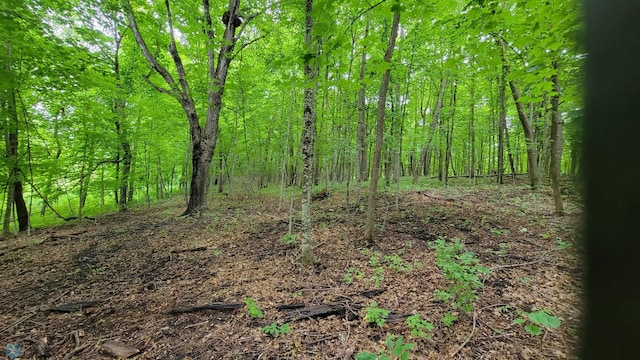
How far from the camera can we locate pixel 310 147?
4.77 m

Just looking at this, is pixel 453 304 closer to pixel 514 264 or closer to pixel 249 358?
pixel 514 264

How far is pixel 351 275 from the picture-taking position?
4.54 m

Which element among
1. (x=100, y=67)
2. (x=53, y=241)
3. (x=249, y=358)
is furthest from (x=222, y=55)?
(x=249, y=358)

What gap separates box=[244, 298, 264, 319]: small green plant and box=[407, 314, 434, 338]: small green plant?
6.58 ft

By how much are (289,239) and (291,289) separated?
2264mm

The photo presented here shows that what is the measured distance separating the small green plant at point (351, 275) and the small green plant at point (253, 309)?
4.73ft

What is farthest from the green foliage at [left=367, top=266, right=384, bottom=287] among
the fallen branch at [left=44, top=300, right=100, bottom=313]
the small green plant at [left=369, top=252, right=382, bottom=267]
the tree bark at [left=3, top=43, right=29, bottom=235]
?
the tree bark at [left=3, top=43, right=29, bottom=235]

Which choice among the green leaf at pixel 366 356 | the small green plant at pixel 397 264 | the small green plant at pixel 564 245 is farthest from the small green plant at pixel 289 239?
the small green plant at pixel 564 245

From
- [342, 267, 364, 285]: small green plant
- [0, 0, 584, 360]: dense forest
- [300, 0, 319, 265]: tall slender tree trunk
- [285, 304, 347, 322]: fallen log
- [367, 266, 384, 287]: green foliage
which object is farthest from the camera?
[300, 0, 319, 265]: tall slender tree trunk

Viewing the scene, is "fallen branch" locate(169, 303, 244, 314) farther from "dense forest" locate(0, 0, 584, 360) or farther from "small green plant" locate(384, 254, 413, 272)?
"small green plant" locate(384, 254, 413, 272)

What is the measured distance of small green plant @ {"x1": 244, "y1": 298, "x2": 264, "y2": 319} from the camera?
3693 millimetres

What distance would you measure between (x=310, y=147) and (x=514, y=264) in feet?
12.9

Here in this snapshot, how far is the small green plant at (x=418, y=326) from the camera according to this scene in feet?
9.58

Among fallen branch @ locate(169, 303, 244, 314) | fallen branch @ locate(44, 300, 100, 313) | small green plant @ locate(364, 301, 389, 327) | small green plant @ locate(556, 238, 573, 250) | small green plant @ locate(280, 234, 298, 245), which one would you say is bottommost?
fallen branch @ locate(44, 300, 100, 313)
